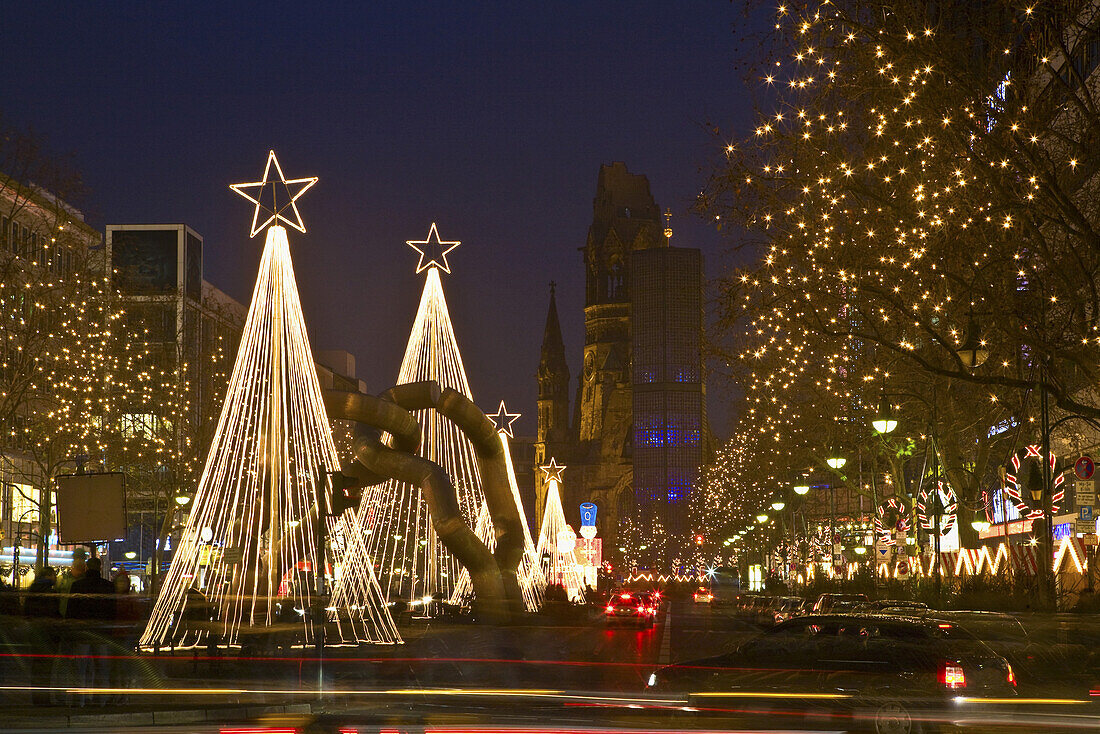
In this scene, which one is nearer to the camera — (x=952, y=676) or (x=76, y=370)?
(x=952, y=676)

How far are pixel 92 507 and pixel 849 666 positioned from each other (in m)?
10.3

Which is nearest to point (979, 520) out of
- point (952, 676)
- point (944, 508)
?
point (944, 508)

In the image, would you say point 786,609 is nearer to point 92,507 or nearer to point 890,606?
point 890,606

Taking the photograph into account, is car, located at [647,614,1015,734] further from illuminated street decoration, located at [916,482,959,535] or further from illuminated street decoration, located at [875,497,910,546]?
illuminated street decoration, located at [875,497,910,546]

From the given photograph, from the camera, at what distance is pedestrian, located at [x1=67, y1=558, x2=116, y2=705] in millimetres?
16391

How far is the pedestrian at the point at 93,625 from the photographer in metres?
16.4

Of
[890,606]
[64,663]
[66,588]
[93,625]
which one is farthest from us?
[890,606]

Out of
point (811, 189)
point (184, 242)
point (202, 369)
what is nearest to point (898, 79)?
point (811, 189)

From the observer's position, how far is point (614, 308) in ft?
632

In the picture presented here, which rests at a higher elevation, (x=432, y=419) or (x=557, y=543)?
(x=432, y=419)

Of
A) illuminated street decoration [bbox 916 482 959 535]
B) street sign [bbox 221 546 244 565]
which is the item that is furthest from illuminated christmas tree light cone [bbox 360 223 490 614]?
illuminated street decoration [bbox 916 482 959 535]

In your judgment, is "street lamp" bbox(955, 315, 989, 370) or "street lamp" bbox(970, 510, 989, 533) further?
"street lamp" bbox(970, 510, 989, 533)

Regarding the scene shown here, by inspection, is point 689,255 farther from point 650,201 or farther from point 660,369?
point 650,201

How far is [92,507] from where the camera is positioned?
1748 centimetres
